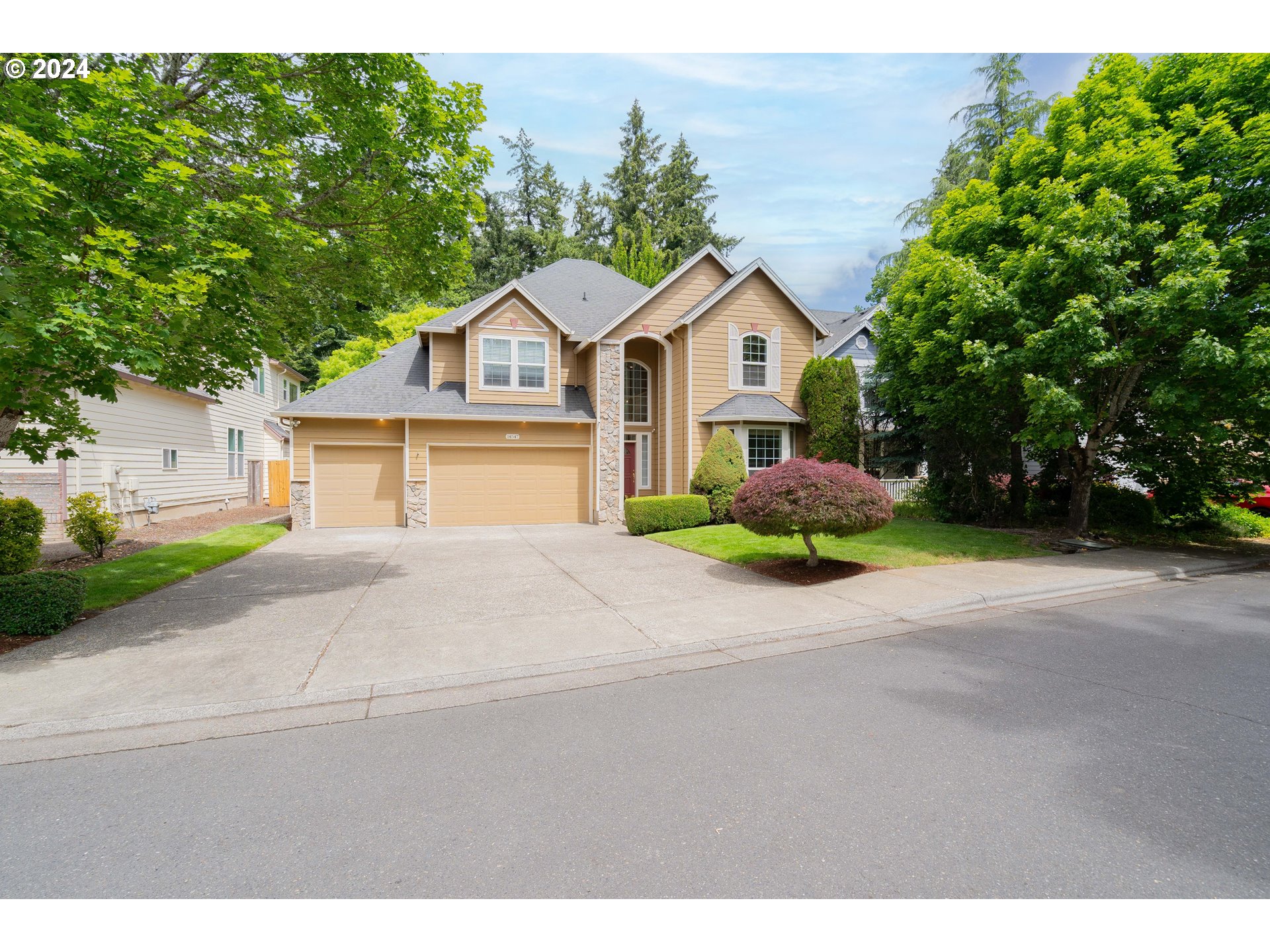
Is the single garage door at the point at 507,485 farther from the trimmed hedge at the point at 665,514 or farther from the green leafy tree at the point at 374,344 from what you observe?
the green leafy tree at the point at 374,344

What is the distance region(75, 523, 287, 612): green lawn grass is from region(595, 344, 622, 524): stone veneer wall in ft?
28.3

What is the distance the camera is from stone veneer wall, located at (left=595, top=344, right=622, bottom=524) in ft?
55.6

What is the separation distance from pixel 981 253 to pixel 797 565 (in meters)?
9.14

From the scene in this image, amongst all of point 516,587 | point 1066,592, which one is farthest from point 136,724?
point 1066,592

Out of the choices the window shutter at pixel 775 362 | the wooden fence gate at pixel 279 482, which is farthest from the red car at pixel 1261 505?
the wooden fence gate at pixel 279 482

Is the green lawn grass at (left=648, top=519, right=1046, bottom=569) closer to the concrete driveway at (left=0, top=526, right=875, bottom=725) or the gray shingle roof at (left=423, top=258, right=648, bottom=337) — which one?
the concrete driveway at (left=0, top=526, right=875, bottom=725)

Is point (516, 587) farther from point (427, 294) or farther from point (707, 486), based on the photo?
point (707, 486)

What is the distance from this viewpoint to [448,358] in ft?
57.4

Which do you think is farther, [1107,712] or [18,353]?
[18,353]

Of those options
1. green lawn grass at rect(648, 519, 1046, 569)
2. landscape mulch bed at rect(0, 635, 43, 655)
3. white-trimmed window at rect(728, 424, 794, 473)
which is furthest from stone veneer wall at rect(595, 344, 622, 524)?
landscape mulch bed at rect(0, 635, 43, 655)

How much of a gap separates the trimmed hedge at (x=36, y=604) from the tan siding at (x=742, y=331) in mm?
12957

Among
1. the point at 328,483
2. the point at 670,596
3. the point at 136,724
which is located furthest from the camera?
the point at 328,483

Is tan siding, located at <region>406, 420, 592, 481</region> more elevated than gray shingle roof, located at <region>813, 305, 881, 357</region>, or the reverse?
gray shingle roof, located at <region>813, 305, 881, 357</region>

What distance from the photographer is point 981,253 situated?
42.7ft
